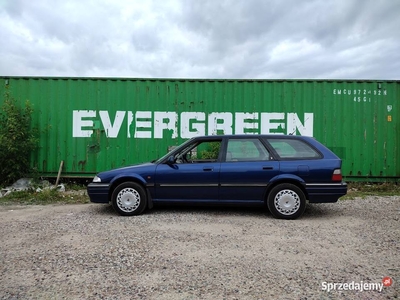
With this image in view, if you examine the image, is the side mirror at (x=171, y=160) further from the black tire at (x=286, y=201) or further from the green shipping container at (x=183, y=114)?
the green shipping container at (x=183, y=114)

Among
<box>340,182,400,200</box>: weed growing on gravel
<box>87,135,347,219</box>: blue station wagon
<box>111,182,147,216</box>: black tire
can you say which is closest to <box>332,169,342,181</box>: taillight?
<box>87,135,347,219</box>: blue station wagon

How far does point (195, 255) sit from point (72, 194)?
495 cm

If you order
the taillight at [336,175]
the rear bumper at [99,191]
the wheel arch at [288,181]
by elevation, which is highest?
the taillight at [336,175]

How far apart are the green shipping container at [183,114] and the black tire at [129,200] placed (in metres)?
3.03

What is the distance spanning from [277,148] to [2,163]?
22.5 feet

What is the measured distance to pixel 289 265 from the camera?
3023mm

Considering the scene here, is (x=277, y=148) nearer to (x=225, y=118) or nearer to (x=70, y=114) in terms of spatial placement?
(x=225, y=118)

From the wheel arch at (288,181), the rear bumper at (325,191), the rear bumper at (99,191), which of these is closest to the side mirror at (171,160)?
the rear bumper at (99,191)

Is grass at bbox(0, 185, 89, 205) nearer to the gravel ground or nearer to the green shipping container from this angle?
the green shipping container

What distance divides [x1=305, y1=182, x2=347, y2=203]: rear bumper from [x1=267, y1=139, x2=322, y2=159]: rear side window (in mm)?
494

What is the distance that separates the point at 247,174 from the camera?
4852 mm

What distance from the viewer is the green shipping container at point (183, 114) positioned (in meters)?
7.94

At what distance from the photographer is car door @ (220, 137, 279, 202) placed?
484 centimetres

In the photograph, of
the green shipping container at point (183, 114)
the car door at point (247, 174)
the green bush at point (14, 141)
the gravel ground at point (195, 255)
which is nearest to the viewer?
the gravel ground at point (195, 255)
